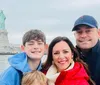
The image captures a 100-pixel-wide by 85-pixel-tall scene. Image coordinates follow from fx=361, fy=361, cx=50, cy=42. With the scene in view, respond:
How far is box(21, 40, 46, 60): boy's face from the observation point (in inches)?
94.0

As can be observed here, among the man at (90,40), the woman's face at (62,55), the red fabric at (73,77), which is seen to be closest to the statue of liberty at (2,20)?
the man at (90,40)

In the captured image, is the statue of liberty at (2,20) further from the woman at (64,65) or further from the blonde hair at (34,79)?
the blonde hair at (34,79)

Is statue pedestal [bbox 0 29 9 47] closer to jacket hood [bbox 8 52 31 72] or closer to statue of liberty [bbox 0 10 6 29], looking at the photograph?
statue of liberty [bbox 0 10 6 29]

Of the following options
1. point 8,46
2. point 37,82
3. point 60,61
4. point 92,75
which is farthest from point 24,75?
point 8,46

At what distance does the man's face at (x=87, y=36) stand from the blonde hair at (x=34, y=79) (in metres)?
0.41

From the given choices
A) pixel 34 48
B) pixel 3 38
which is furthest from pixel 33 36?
pixel 3 38

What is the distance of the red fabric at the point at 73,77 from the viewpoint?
2.21 meters

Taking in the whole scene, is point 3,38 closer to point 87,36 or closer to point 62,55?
point 87,36

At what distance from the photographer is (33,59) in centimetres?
243

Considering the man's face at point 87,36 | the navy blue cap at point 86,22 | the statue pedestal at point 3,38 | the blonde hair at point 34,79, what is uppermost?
the navy blue cap at point 86,22

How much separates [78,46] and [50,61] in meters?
0.25

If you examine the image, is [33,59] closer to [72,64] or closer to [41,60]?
[41,60]

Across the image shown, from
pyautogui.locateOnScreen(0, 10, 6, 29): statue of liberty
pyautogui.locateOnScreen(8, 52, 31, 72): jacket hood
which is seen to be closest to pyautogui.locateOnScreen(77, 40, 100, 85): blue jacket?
pyautogui.locateOnScreen(8, 52, 31, 72): jacket hood

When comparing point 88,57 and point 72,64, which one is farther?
point 88,57
